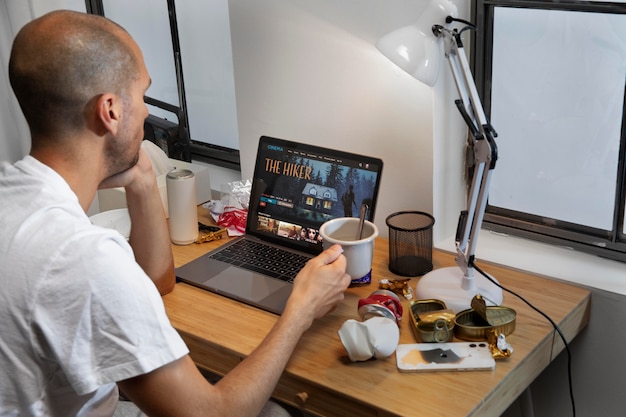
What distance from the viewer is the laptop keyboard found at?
181 centimetres

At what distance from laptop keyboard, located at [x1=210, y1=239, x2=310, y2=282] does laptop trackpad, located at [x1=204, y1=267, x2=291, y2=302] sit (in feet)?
0.08

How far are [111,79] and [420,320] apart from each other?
0.71 m

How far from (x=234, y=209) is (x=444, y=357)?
2.70ft

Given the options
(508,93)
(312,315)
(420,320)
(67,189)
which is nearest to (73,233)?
(67,189)

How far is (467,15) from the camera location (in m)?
1.85

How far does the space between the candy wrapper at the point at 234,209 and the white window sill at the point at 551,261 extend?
498 millimetres

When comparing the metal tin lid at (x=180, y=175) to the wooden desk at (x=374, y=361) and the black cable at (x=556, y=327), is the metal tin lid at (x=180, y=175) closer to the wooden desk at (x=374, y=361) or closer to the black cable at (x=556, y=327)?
the wooden desk at (x=374, y=361)

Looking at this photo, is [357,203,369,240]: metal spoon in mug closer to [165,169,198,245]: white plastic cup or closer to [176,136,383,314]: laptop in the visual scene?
[176,136,383,314]: laptop

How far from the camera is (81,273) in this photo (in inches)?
44.4

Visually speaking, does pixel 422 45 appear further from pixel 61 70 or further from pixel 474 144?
pixel 61 70

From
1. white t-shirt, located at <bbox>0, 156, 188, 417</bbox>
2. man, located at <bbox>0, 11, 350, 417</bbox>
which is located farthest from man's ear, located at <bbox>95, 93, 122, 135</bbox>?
white t-shirt, located at <bbox>0, 156, 188, 417</bbox>

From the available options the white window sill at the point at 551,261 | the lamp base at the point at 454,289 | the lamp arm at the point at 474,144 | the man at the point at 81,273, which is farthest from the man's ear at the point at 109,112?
the white window sill at the point at 551,261

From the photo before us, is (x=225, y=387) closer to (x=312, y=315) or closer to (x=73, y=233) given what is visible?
(x=312, y=315)

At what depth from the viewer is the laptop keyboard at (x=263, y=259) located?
5.94 feet
